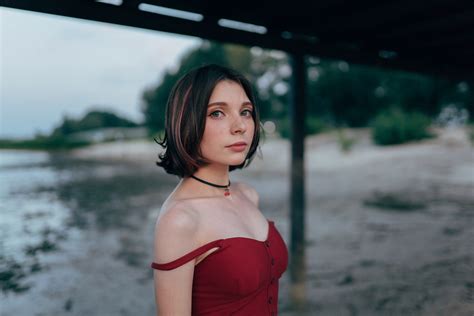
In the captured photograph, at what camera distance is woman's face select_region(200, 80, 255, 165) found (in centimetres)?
152

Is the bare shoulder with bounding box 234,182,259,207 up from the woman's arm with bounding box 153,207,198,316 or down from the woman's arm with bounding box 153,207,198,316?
up

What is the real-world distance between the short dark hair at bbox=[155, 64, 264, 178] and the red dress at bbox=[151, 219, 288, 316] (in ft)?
1.12

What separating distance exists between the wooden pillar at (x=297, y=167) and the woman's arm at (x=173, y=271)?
124 inches

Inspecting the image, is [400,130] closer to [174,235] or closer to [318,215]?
[318,215]

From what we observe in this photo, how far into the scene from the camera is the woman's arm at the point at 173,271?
54.2 inches

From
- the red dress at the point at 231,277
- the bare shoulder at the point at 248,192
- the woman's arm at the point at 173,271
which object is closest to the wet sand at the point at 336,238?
the bare shoulder at the point at 248,192

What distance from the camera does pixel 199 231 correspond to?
147 centimetres

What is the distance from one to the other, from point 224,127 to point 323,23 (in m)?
2.80

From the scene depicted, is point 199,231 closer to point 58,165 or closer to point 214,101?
point 214,101

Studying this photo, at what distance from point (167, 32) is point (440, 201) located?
27.2ft

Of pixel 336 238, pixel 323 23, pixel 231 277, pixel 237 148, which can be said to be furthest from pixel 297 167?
pixel 231 277

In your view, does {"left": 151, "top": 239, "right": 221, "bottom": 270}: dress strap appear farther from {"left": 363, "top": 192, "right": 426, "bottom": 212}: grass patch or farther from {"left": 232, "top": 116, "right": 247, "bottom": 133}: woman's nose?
{"left": 363, "top": 192, "right": 426, "bottom": 212}: grass patch

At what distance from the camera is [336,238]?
675 centimetres

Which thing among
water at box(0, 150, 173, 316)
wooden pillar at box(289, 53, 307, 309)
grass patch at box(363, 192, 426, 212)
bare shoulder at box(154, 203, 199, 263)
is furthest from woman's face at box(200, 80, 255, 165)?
grass patch at box(363, 192, 426, 212)
